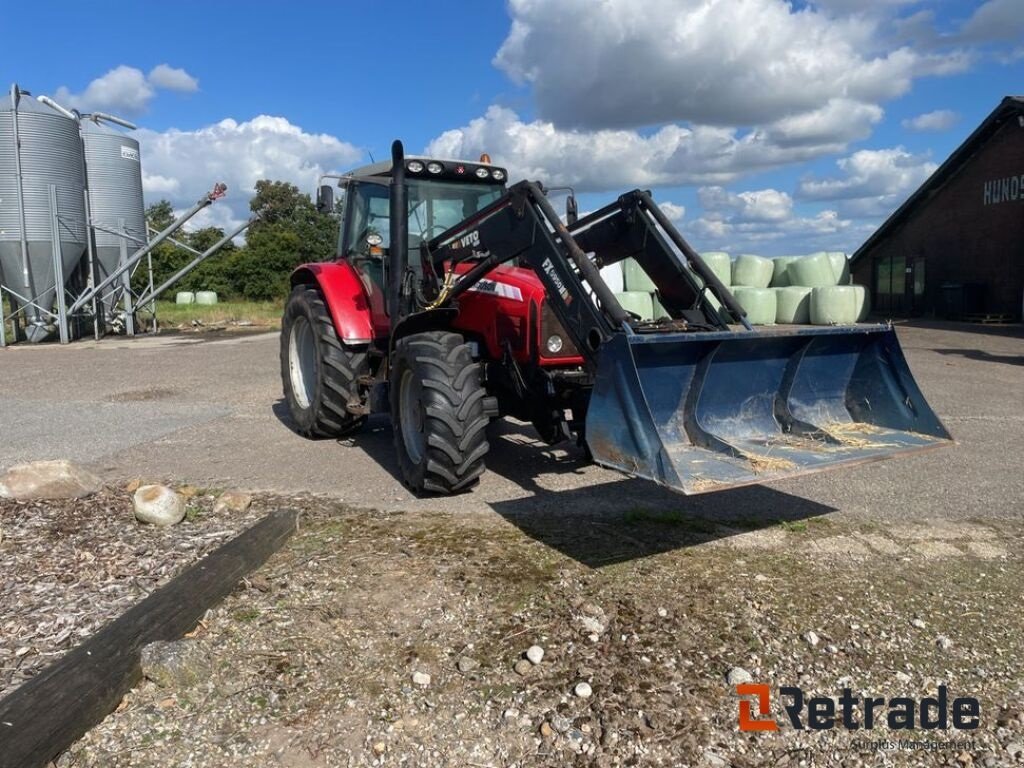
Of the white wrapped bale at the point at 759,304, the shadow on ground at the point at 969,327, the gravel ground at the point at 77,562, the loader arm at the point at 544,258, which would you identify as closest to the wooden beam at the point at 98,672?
the gravel ground at the point at 77,562

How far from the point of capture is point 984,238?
21562mm

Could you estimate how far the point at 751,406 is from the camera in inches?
185

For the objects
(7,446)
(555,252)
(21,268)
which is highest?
(21,268)

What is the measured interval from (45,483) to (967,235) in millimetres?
23607

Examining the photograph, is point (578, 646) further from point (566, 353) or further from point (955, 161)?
point (955, 161)

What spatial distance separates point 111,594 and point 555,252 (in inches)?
117

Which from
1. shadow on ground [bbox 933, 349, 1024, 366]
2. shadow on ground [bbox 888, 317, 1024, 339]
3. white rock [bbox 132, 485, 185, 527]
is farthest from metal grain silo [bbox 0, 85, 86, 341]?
shadow on ground [bbox 888, 317, 1024, 339]

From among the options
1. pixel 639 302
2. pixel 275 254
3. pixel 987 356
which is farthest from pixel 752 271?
pixel 275 254

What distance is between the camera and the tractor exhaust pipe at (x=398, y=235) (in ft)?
19.3

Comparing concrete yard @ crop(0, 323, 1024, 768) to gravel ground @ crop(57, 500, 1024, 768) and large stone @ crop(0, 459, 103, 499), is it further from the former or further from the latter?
large stone @ crop(0, 459, 103, 499)

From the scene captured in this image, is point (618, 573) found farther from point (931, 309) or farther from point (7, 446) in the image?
point (931, 309)

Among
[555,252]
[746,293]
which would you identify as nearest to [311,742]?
[555,252]

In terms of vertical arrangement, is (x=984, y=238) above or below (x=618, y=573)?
above

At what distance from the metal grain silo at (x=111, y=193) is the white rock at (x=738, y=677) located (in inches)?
819
